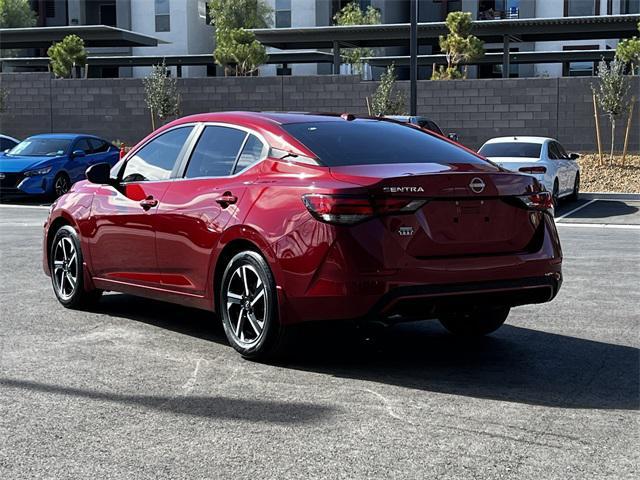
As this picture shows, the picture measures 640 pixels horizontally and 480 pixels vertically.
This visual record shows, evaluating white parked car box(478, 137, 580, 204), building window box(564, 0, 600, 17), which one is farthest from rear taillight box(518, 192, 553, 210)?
building window box(564, 0, 600, 17)

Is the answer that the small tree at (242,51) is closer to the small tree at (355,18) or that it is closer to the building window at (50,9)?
the small tree at (355,18)

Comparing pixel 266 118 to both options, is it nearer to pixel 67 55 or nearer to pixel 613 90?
pixel 613 90

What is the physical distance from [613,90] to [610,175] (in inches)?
91.6

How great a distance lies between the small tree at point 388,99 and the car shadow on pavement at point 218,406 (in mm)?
24165

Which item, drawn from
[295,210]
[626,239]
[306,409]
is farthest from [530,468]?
[626,239]

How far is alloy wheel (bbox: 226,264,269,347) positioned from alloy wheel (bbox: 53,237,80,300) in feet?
7.23

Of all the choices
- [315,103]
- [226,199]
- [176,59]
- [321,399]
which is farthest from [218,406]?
[176,59]

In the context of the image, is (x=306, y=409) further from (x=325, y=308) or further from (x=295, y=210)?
(x=295, y=210)

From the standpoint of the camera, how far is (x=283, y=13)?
65375mm

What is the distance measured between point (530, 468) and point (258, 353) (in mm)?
2434

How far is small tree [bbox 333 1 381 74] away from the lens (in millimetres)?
58594

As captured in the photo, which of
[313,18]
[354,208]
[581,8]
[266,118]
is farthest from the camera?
[313,18]

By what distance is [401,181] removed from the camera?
5.96 m

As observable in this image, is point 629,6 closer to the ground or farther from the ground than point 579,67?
farther from the ground
